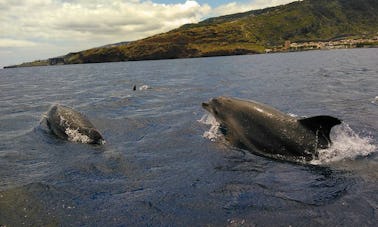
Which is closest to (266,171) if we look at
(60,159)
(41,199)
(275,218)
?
(275,218)

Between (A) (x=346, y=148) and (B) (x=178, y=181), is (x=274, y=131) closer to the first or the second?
(A) (x=346, y=148)

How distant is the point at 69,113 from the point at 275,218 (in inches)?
547

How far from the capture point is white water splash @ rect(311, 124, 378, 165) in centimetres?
1390

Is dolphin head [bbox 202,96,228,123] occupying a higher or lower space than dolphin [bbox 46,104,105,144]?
higher

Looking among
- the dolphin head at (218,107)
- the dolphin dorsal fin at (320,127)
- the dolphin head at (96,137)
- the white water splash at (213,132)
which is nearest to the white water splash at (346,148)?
the dolphin dorsal fin at (320,127)

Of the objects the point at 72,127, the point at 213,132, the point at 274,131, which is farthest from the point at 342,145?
the point at 72,127

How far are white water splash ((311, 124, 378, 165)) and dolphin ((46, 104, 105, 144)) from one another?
9.52 meters

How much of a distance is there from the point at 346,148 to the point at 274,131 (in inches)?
116

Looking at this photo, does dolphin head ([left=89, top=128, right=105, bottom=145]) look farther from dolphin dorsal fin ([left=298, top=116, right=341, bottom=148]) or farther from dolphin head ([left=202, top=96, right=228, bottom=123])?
dolphin dorsal fin ([left=298, top=116, right=341, bottom=148])

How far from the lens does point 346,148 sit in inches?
593

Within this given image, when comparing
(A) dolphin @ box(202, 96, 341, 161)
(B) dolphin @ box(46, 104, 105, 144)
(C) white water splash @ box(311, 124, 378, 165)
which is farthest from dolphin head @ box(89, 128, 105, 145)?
(C) white water splash @ box(311, 124, 378, 165)

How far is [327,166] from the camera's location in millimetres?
13297

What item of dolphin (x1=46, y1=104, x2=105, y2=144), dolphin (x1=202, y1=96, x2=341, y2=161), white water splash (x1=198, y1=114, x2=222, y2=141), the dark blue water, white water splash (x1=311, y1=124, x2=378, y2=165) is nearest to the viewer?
the dark blue water

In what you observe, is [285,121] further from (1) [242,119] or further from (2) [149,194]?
(2) [149,194]
